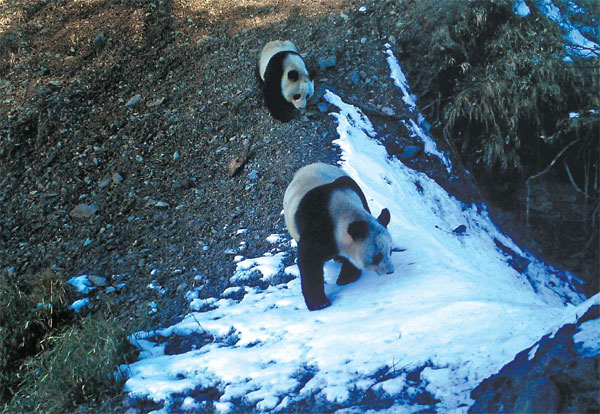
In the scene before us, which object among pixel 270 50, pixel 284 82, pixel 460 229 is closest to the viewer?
pixel 460 229

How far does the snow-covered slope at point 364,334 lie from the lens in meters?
2.51

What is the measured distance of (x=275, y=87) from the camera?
5.93 metres

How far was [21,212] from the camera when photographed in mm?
5238

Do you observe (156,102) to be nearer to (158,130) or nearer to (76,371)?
(158,130)

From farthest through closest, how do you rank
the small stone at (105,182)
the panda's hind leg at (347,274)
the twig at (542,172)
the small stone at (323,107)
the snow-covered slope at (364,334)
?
the small stone at (323,107), the small stone at (105,182), the twig at (542,172), the panda's hind leg at (347,274), the snow-covered slope at (364,334)

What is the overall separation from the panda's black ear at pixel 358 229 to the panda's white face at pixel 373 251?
23mm

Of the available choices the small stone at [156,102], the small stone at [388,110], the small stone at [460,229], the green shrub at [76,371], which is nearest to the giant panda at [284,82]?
the small stone at [388,110]

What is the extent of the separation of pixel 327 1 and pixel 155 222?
4.46 m

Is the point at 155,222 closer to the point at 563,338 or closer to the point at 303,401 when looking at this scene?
the point at 303,401

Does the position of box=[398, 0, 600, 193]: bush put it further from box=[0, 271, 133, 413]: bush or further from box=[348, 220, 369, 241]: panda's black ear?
box=[0, 271, 133, 413]: bush

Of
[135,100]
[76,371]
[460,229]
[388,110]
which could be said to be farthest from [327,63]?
[76,371]

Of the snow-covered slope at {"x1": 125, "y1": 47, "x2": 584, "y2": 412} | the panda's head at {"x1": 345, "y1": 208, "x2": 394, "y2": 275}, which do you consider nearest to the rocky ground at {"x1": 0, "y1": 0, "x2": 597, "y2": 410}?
the snow-covered slope at {"x1": 125, "y1": 47, "x2": 584, "y2": 412}

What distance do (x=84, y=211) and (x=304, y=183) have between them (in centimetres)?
286

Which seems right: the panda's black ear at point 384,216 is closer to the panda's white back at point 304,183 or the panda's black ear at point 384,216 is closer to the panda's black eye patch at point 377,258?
the panda's black eye patch at point 377,258
